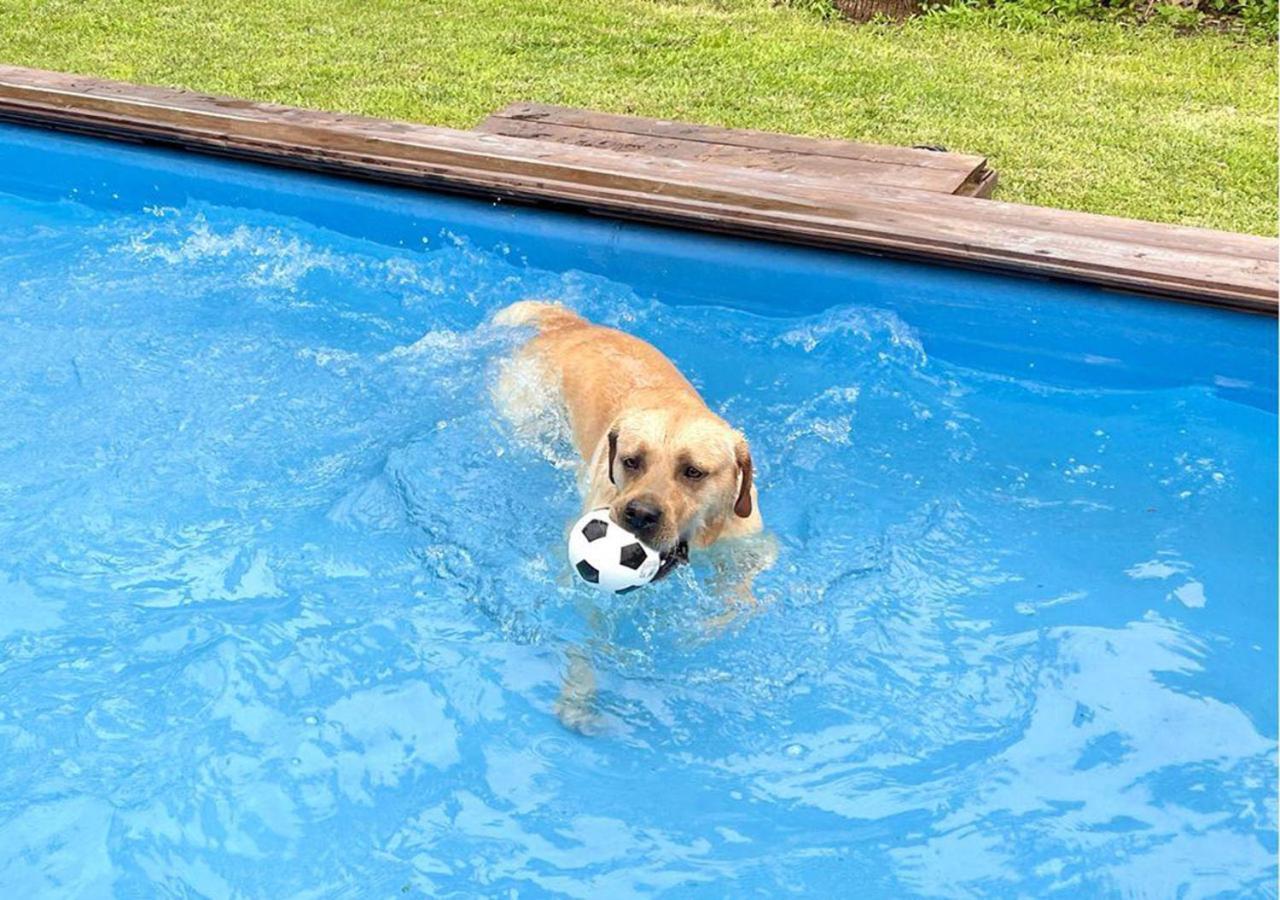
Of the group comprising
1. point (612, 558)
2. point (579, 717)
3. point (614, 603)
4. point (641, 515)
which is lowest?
point (579, 717)

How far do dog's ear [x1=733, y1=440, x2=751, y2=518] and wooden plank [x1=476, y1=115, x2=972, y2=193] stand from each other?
3.00 m

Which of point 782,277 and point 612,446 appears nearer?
point 612,446

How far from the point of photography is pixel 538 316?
644 cm

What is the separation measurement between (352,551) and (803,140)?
12.8ft

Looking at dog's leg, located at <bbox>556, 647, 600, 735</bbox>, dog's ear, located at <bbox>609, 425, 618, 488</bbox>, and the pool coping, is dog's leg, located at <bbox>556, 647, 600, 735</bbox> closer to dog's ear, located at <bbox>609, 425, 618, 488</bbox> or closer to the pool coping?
dog's ear, located at <bbox>609, 425, 618, 488</bbox>

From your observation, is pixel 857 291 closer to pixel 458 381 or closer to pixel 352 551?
pixel 458 381

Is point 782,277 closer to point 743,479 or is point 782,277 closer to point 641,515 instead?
point 743,479

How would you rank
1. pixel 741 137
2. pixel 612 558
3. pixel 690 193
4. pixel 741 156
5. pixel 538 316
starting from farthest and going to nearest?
pixel 741 137 → pixel 741 156 → pixel 690 193 → pixel 538 316 → pixel 612 558

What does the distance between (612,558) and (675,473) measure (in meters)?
0.41

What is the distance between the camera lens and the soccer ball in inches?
165

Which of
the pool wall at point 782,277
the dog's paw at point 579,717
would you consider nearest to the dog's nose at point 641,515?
the dog's paw at point 579,717

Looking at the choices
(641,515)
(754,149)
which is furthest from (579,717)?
(754,149)

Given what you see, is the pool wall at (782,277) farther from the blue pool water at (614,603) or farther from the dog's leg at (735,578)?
the dog's leg at (735,578)

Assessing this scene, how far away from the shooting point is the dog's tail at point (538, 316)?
248 inches
